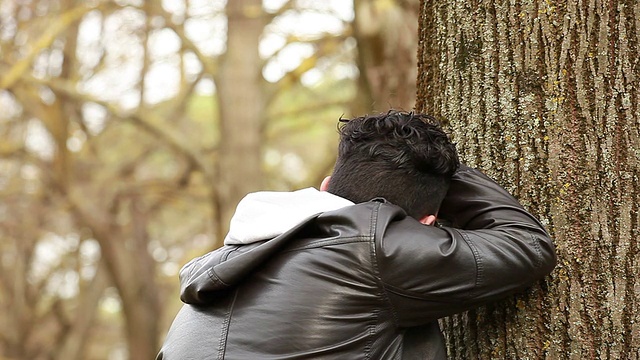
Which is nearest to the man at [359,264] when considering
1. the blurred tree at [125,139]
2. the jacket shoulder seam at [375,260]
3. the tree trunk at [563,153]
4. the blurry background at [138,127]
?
the jacket shoulder seam at [375,260]

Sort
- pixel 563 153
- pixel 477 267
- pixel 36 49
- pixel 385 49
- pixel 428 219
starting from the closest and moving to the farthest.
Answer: pixel 477 267 → pixel 428 219 → pixel 563 153 → pixel 385 49 → pixel 36 49

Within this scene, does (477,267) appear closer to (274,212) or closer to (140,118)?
(274,212)

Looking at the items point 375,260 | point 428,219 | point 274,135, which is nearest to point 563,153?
point 428,219

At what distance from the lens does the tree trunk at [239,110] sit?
10.3 meters

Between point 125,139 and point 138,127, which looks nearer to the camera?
point 138,127

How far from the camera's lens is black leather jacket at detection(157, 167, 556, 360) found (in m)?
2.32

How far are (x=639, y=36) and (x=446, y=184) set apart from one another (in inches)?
30.8

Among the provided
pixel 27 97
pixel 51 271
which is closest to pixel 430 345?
pixel 27 97

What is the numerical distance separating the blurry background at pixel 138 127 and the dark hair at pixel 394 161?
4.80m

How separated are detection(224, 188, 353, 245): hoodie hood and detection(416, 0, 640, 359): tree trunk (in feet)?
2.18

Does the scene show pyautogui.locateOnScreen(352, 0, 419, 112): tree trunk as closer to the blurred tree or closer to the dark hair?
the blurred tree

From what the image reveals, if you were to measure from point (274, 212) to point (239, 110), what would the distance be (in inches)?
317

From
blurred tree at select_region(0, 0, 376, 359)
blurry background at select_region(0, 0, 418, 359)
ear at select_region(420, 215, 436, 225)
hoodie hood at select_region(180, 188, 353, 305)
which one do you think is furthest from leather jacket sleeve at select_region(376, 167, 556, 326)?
blurred tree at select_region(0, 0, 376, 359)

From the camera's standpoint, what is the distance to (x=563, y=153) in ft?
9.14
